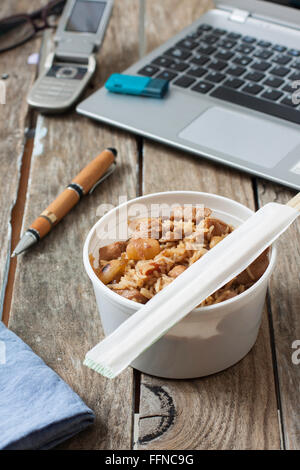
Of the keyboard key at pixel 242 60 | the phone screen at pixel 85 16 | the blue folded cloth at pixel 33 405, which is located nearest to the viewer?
the blue folded cloth at pixel 33 405

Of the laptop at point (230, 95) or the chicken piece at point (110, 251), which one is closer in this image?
the chicken piece at point (110, 251)

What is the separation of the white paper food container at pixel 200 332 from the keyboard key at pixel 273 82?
40cm

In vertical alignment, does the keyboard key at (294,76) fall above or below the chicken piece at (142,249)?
below

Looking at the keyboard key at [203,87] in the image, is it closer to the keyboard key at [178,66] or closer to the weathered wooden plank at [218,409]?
the keyboard key at [178,66]

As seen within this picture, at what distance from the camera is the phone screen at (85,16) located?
100cm

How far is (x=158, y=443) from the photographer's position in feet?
1.56

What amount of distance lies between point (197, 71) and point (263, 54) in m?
0.11

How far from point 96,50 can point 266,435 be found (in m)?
0.70

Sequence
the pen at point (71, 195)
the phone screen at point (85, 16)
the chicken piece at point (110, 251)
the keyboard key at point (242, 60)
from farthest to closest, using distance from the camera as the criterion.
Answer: the phone screen at point (85, 16) → the keyboard key at point (242, 60) → the pen at point (71, 195) → the chicken piece at point (110, 251)

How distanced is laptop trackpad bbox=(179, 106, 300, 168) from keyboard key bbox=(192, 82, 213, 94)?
0.16 feet

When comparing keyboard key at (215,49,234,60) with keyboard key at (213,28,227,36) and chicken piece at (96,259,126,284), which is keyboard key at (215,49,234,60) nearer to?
keyboard key at (213,28,227,36)

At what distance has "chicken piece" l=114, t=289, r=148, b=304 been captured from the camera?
495 mm

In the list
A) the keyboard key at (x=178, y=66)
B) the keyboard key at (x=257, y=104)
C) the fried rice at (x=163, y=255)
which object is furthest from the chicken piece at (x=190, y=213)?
the keyboard key at (x=178, y=66)

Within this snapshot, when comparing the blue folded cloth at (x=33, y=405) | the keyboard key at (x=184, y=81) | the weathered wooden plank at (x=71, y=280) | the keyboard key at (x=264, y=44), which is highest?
the keyboard key at (x=264, y=44)
